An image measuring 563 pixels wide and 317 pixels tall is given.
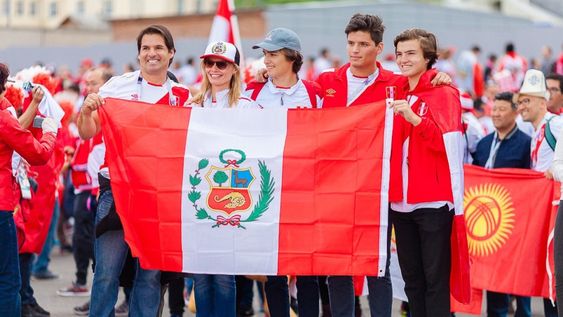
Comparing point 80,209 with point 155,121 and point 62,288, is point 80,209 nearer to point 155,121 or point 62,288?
point 62,288

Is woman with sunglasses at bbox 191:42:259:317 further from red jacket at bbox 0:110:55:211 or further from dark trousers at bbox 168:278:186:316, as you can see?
dark trousers at bbox 168:278:186:316

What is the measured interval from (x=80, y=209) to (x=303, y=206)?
510cm

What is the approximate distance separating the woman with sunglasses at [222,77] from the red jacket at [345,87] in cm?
53

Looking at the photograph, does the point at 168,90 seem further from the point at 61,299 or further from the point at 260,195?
the point at 61,299

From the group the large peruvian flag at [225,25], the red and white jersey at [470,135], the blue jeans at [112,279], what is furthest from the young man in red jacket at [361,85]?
the large peruvian flag at [225,25]

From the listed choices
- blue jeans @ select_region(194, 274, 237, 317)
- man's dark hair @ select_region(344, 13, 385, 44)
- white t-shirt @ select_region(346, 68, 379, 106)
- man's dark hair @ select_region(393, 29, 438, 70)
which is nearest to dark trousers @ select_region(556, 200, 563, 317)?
man's dark hair @ select_region(393, 29, 438, 70)

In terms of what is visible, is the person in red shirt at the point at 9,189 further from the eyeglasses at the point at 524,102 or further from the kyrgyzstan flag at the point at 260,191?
the eyeglasses at the point at 524,102

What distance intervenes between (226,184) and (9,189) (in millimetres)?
1513

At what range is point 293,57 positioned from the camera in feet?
27.2

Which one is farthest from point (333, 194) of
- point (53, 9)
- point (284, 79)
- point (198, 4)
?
point (198, 4)

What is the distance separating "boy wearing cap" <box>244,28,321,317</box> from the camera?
27.1 ft

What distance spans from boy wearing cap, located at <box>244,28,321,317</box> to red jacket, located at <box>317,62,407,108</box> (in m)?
0.12

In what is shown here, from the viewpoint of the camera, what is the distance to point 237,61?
8172mm

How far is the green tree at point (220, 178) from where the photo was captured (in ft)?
25.5
